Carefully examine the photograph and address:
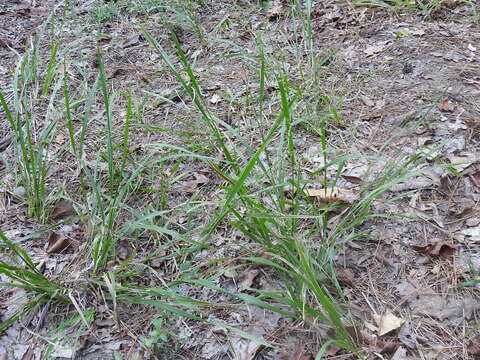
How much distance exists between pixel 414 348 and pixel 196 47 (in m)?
2.54

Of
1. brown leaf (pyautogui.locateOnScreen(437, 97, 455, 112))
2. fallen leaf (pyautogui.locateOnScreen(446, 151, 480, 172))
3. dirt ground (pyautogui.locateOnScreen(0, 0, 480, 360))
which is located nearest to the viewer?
dirt ground (pyautogui.locateOnScreen(0, 0, 480, 360))

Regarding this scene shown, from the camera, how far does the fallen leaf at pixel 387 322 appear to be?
5.13 feet

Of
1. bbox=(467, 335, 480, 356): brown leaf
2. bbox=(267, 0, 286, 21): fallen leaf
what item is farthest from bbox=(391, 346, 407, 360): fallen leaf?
bbox=(267, 0, 286, 21): fallen leaf

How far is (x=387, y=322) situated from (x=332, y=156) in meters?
0.96

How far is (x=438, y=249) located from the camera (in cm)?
179

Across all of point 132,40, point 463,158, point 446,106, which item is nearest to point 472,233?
point 463,158

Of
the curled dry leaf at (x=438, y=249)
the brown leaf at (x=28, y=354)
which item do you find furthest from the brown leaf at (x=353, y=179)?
the brown leaf at (x=28, y=354)

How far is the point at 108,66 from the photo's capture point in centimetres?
326

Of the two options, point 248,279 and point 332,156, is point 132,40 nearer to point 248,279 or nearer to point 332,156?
point 332,156

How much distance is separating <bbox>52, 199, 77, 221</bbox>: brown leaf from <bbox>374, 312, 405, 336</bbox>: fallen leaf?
1.45m

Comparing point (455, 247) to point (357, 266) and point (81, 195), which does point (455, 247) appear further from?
point (81, 195)

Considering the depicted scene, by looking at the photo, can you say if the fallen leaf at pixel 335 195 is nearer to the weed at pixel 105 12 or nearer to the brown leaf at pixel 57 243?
the brown leaf at pixel 57 243

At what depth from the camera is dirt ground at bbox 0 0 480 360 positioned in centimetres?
163

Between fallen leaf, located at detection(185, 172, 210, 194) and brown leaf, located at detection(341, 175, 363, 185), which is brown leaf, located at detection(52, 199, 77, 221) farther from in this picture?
brown leaf, located at detection(341, 175, 363, 185)
